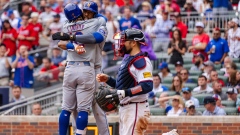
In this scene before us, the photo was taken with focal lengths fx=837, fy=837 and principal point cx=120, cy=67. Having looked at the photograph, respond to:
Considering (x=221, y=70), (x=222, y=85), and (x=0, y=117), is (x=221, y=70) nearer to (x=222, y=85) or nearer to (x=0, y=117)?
(x=222, y=85)

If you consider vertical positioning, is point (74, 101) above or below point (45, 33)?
below

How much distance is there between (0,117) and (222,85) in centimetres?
449

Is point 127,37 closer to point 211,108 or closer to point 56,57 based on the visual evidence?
point 211,108

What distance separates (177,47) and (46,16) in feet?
16.6

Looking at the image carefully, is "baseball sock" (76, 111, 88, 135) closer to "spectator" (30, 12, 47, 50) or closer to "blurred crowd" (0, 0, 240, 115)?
"blurred crowd" (0, 0, 240, 115)

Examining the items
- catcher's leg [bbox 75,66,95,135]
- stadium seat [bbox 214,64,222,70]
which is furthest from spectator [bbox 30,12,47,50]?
catcher's leg [bbox 75,66,95,135]

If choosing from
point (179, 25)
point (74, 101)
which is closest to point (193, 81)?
point (179, 25)

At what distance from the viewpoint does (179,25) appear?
18.9 metres

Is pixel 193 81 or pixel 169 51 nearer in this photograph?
pixel 193 81

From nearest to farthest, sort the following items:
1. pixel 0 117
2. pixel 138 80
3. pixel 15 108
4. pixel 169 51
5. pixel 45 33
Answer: pixel 138 80 → pixel 0 117 → pixel 15 108 → pixel 169 51 → pixel 45 33

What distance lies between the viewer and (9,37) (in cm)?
1992

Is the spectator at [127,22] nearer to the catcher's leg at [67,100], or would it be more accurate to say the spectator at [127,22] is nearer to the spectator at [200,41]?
the spectator at [200,41]

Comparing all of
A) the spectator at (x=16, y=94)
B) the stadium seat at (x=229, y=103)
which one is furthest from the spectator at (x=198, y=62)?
the spectator at (x=16, y=94)

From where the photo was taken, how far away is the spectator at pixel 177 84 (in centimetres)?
1623
